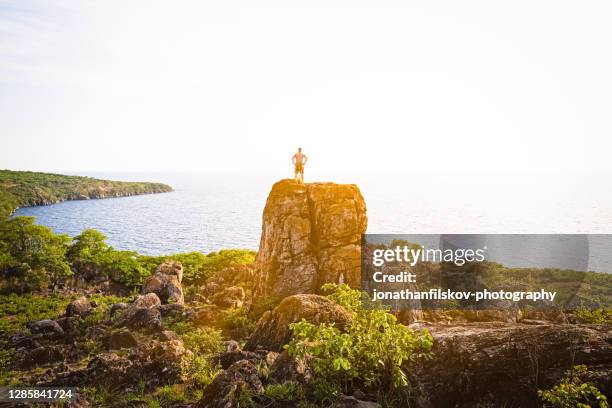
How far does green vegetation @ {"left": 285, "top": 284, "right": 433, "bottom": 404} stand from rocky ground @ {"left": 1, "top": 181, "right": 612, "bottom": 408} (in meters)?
0.37

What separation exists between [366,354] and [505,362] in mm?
2976

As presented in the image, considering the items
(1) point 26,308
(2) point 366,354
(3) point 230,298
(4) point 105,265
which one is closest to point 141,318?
(3) point 230,298

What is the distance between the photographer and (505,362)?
306 inches

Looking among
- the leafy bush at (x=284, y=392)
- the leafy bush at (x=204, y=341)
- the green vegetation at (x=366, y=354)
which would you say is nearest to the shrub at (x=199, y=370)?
the leafy bush at (x=204, y=341)

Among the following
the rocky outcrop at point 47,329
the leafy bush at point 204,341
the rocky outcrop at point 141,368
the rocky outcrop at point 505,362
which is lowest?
the rocky outcrop at point 47,329

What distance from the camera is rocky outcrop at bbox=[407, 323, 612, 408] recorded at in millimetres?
7410

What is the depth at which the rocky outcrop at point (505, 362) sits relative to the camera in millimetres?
7410

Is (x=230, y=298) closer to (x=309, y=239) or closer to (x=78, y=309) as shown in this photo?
(x=309, y=239)

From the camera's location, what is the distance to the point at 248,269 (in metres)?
35.3

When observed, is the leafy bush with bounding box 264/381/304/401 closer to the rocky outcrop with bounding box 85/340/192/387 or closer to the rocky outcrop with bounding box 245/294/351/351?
the rocky outcrop with bounding box 245/294/351/351

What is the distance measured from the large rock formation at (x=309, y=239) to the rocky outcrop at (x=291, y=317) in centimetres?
782

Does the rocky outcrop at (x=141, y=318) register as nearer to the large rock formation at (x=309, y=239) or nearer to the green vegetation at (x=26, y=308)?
the large rock formation at (x=309, y=239)

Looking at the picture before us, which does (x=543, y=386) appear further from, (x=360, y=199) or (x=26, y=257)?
(x=26, y=257)

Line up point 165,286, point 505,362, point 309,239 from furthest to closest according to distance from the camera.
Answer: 1. point 165,286
2. point 309,239
3. point 505,362
